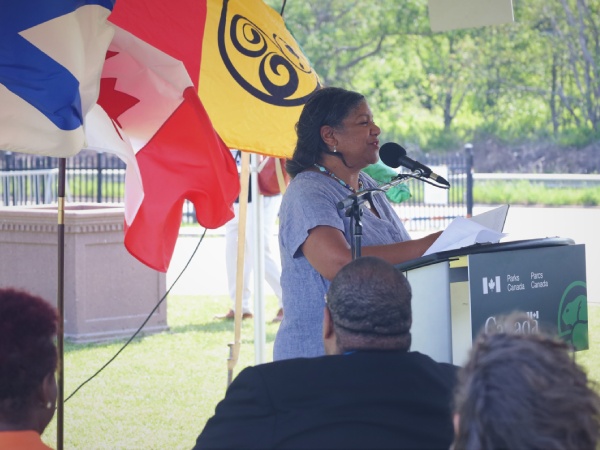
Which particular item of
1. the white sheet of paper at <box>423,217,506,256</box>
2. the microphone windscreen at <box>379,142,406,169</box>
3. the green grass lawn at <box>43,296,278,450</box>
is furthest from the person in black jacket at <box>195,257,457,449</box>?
the green grass lawn at <box>43,296,278,450</box>

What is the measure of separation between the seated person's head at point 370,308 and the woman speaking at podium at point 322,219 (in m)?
1.01

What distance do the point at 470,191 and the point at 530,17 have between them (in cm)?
1211

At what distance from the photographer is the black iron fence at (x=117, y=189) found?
61.8 feet

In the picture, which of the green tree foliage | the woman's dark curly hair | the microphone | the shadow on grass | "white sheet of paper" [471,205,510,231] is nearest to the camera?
"white sheet of paper" [471,205,510,231]

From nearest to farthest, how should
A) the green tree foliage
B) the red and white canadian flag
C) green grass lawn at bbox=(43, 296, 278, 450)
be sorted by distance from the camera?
the red and white canadian flag
green grass lawn at bbox=(43, 296, 278, 450)
the green tree foliage

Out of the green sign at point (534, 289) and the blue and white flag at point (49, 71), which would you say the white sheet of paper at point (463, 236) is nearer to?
the green sign at point (534, 289)

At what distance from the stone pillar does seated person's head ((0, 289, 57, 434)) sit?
238 inches

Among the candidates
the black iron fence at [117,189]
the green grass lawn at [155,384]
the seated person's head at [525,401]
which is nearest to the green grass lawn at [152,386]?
the green grass lawn at [155,384]

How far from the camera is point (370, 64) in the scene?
3133cm

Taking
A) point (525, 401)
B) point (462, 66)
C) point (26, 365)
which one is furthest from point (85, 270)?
point (462, 66)

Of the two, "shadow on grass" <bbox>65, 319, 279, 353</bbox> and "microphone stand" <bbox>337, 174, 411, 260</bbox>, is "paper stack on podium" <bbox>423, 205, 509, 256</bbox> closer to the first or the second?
"microphone stand" <bbox>337, 174, 411, 260</bbox>

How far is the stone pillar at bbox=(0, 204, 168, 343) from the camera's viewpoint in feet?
27.1

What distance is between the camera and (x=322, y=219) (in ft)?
11.9

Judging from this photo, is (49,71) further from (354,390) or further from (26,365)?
(354,390)
